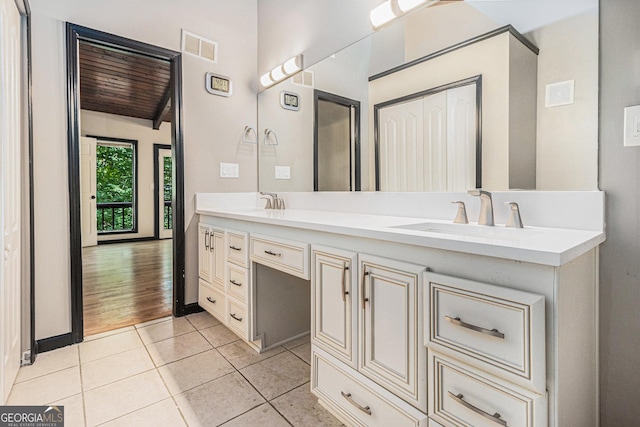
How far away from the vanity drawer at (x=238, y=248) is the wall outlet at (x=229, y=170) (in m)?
0.77

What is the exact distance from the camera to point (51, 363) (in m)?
1.79

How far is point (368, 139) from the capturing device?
1896 millimetres

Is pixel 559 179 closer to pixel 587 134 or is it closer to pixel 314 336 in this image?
pixel 587 134

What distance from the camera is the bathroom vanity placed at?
2.57 ft

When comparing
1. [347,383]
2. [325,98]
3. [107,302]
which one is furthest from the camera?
[107,302]

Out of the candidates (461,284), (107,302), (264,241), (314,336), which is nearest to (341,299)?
(314,336)

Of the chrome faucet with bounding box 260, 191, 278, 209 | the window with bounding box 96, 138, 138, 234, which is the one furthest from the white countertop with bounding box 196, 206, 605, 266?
the window with bounding box 96, 138, 138, 234

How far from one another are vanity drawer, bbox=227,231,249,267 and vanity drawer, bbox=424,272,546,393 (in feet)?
3.89

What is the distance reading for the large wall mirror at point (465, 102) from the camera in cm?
119

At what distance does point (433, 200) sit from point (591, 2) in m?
0.92

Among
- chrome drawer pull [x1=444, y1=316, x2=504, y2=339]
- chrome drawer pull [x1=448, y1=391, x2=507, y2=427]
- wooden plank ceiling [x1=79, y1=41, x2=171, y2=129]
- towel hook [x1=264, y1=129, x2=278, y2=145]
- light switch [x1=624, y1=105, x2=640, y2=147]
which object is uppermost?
wooden plank ceiling [x1=79, y1=41, x2=171, y2=129]

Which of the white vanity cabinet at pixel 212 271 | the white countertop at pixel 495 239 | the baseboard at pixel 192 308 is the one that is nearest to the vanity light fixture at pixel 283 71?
the white vanity cabinet at pixel 212 271

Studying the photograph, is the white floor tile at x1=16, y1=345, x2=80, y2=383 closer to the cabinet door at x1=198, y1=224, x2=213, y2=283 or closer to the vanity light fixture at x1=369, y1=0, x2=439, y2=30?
the cabinet door at x1=198, y1=224, x2=213, y2=283

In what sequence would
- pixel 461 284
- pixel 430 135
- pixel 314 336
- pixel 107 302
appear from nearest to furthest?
1. pixel 461 284
2. pixel 314 336
3. pixel 430 135
4. pixel 107 302
